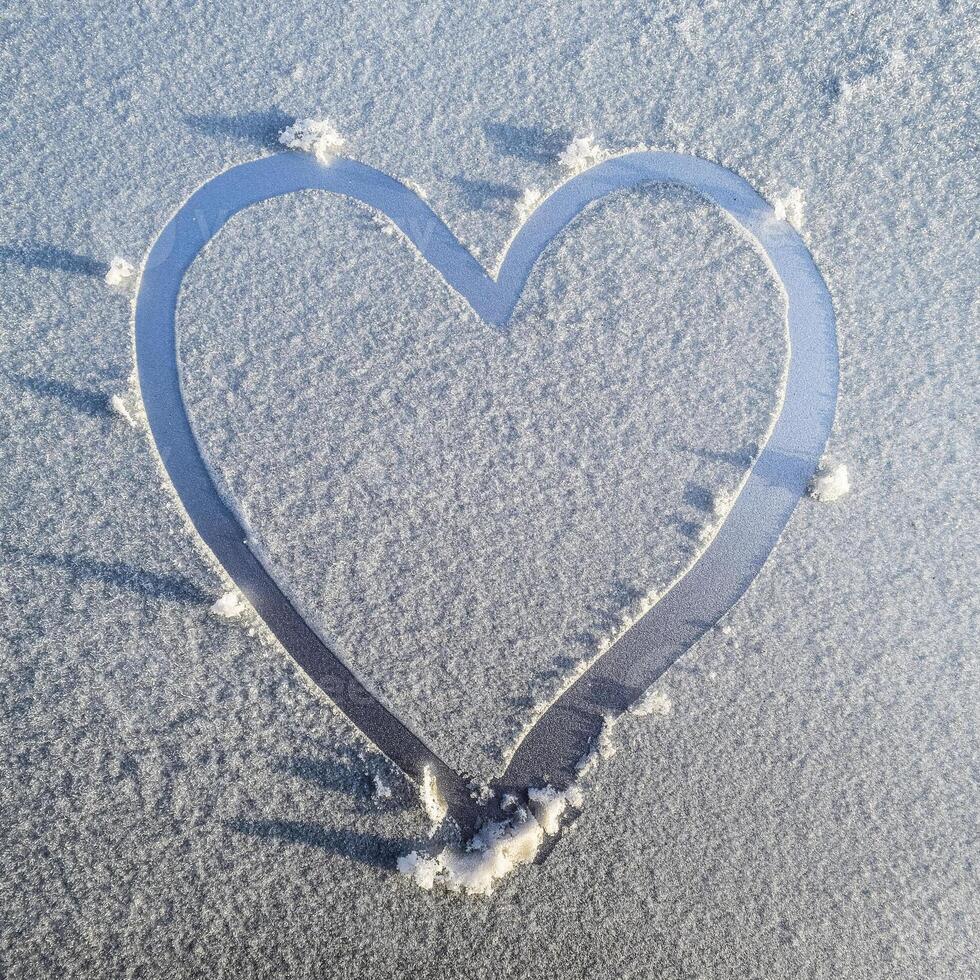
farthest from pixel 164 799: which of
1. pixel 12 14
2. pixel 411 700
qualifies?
pixel 12 14

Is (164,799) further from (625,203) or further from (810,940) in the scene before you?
(625,203)

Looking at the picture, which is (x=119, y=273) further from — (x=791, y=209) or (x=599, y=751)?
(x=791, y=209)

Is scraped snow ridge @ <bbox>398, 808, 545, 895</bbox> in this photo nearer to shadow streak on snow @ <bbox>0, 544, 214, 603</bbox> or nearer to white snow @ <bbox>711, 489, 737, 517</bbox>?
shadow streak on snow @ <bbox>0, 544, 214, 603</bbox>

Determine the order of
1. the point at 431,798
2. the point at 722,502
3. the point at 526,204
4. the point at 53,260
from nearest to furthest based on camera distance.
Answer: the point at 431,798
the point at 722,502
the point at 53,260
the point at 526,204

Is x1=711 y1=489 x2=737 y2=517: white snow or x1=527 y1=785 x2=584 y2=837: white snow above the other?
x1=711 y1=489 x2=737 y2=517: white snow

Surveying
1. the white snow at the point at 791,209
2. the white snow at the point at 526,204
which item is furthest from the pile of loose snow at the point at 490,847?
the white snow at the point at 791,209

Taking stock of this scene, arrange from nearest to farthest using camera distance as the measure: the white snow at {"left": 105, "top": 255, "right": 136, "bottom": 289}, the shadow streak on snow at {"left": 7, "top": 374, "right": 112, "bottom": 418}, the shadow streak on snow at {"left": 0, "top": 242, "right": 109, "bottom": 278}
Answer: the shadow streak on snow at {"left": 7, "top": 374, "right": 112, "bottom": 418}
the white snow at {"left": 105, "top": 255, "right": 136, "bottom": 289}
the shadow streak on snow at {"left": 0, "top": 242, "right": 109, "bottom": 278}

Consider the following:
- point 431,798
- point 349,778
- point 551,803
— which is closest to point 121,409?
point 349,778

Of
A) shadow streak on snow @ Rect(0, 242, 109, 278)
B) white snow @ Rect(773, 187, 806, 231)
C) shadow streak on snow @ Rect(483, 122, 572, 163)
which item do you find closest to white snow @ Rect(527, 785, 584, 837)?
white snow @ Rect(773, 187, 806, 231)
